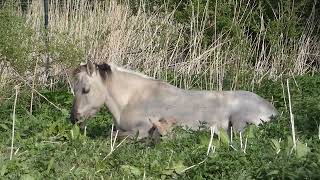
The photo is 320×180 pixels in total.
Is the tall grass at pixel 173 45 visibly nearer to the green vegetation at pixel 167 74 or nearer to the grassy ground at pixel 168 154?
the green vegetation at pixel 167 74

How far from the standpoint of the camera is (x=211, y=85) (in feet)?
36.0

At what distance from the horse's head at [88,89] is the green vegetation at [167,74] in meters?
0.25

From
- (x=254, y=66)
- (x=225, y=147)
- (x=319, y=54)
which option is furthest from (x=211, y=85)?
(x=225, y=147)

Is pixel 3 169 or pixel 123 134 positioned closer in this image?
pixel 3 169

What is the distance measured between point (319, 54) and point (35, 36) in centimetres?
541

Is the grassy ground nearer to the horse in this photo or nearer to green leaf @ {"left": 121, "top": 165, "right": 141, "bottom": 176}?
green leaf @ {"left": 121, "top": 165, "right": 141, "bottom": 176}

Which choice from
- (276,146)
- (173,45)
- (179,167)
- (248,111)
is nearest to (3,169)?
(179,167)

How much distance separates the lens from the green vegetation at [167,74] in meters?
6.16

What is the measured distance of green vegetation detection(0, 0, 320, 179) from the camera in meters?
6.16

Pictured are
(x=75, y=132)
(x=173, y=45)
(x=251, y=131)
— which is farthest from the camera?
(x=173, y=45)

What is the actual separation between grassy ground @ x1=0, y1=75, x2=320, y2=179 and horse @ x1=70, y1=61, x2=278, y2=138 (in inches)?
11.7

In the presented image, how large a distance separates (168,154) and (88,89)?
6.94 ft

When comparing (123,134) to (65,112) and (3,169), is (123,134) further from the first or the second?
(3,169)

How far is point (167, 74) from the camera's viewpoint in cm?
1183
